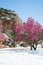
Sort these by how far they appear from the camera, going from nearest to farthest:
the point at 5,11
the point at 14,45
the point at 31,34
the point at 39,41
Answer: the point at 31,34, the point at 39,41, the point at 14,45, the point at 5,11

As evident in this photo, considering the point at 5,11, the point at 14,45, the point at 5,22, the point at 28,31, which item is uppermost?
the point at 5,11

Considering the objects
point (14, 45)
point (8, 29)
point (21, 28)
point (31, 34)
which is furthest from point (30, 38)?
point (8, 29)

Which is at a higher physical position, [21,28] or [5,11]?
[5,11]

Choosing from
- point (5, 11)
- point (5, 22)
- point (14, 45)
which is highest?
point (5, 11)

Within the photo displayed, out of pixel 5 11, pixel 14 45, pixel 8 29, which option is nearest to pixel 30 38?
pixel 14 45

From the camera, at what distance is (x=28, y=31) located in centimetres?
2478

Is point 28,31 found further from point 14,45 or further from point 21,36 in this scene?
point 14,45

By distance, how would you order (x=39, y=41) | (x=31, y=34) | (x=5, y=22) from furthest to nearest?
1. (x=5, y=22)
2. (x=39, y=41)
3. (x=31, y=34)

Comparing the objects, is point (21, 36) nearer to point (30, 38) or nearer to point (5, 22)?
point (30, 38)

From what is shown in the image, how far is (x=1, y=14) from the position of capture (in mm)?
43188

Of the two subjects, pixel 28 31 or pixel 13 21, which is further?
pixel 13 21

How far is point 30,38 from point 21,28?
2.13 metres

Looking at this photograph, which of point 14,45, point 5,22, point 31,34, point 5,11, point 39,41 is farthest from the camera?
point 5,11

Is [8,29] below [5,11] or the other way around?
below
